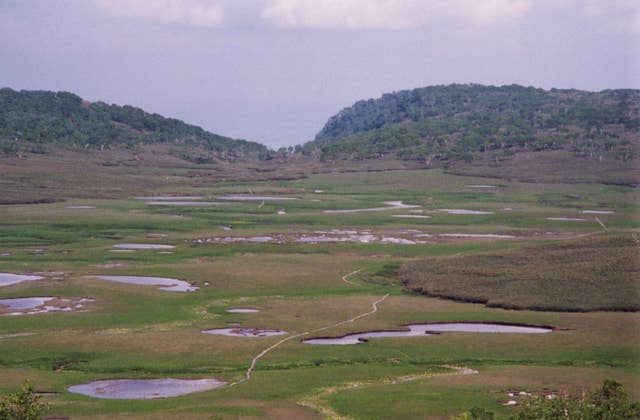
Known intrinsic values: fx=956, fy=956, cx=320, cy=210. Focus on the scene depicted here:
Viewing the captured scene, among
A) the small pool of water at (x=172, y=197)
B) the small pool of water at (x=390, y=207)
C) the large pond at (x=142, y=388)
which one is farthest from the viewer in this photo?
the small pool of water at (x=172, y=197)

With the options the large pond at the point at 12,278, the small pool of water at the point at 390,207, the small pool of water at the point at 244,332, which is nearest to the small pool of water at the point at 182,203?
the small pool of water at the point at 390,207

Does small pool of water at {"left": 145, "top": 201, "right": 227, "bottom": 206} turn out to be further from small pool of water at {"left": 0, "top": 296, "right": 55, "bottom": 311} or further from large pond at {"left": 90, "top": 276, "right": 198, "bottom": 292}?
small pool of water at {"left": 0, "top": 296, "right": 55, "bottom": 311}

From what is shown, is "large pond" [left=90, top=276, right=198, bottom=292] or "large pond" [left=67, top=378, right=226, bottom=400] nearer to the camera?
"large pond" [left=67, top=378, right=226, bottom=400]

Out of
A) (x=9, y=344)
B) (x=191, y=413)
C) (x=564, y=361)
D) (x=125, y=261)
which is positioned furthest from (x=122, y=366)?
(x=125, y=261)

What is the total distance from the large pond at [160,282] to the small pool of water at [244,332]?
535 inches

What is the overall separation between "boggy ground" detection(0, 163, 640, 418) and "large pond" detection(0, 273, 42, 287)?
1.22 meters

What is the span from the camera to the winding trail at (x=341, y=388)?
125 ft

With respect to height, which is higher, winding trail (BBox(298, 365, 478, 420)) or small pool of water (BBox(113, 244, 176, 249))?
small pool of water (BBox(113, 244, 176, 249))

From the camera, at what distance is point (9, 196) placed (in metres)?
129

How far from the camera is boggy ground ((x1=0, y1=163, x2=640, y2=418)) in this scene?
134ft

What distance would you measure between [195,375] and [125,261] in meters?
37.1

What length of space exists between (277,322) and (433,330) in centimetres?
937

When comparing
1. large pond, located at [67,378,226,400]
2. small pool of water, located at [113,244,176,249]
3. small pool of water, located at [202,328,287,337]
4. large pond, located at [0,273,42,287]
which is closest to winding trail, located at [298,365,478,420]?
large pond, located at [67,378,226,400]

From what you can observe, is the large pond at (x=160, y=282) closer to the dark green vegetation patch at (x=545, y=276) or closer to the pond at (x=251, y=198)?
the dark green vegetation patch at (x=545, y=276)
